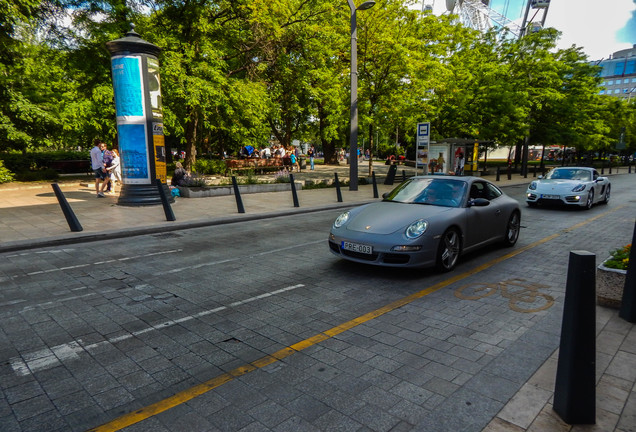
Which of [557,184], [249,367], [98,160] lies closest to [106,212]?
[98,160]

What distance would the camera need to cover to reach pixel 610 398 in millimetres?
2869

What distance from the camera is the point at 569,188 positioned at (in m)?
12.9

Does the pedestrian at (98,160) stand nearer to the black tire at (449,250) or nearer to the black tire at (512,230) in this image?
the black tire at (449,250)

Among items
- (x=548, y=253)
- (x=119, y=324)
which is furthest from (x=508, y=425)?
(x=548, y=253)

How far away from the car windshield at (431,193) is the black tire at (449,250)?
62 cm

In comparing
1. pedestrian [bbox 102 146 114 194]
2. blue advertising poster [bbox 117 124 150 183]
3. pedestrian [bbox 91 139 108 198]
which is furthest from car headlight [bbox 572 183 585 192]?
pedestrian [bbox 91 139 108 198]

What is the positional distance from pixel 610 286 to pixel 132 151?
533 inches

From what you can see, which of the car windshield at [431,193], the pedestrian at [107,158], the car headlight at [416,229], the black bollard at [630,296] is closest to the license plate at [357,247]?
the car headlight at [416,229]

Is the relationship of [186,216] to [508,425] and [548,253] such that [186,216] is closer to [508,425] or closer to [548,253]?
[548,253]

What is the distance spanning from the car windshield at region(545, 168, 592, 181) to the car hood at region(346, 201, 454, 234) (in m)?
9.76

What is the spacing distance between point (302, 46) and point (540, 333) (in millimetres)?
23971

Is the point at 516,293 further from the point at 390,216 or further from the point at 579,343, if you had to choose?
the point at 579,343

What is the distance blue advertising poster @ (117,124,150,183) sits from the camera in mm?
13391

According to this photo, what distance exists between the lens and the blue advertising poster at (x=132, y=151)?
43.9 ft
